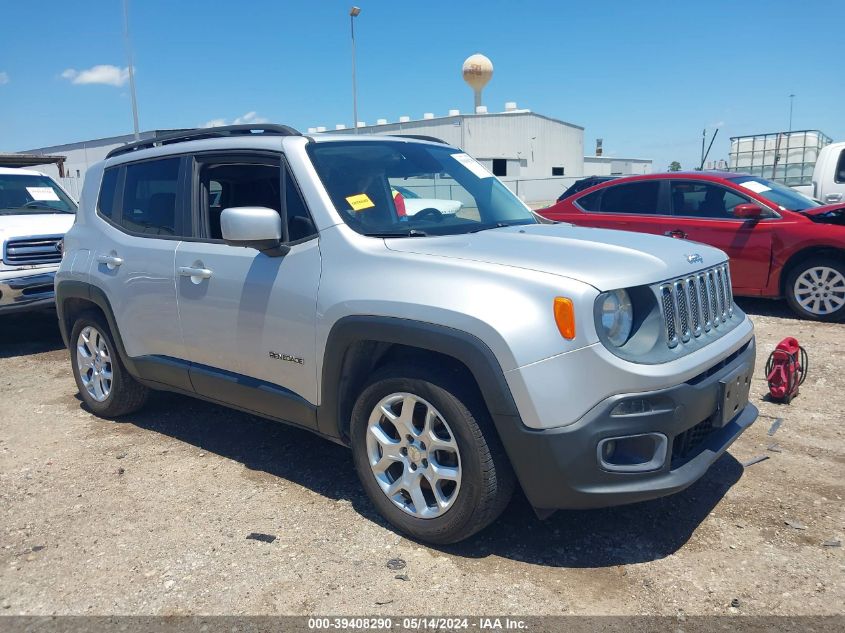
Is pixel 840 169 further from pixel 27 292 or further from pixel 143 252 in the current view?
pixel 27 292

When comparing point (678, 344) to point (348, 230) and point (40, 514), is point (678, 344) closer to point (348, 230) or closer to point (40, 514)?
point (348, 230)

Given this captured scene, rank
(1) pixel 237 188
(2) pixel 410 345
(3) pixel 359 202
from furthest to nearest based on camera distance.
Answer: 1. (1) pixel 237 188
2. (3) pixel 359 202
3. (2) pixel 410 345

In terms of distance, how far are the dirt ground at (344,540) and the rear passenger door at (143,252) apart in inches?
31.3

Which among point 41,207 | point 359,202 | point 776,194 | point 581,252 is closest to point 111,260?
point 359,202

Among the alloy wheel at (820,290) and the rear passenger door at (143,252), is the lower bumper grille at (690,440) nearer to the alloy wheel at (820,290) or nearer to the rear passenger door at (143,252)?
the rear passenger door at (143,252)

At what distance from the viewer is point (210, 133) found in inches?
171

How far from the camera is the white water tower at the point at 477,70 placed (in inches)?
1964

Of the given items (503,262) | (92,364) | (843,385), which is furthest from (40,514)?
(843,385)

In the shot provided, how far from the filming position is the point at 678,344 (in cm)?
299

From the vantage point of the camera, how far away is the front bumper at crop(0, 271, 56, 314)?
7.50 meters

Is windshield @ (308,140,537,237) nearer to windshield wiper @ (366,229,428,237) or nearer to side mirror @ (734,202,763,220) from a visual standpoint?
windshield wiper @ (366,229,428,237)

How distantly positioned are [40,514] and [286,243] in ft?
6.46

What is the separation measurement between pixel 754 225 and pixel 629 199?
1501 mm

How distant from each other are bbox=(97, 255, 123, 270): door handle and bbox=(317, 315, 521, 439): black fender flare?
6.63 ft
